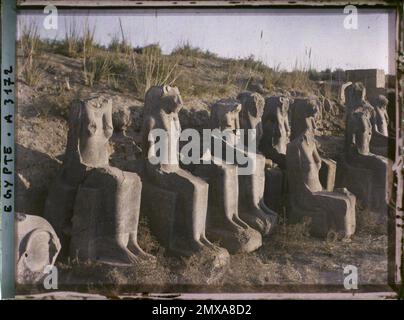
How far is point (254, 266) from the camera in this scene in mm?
5133

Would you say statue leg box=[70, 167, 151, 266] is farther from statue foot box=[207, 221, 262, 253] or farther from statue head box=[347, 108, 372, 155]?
statue head box=[347, 108, 372, 155]

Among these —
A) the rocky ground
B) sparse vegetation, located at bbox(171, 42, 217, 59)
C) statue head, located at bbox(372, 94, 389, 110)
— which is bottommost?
the rocky ground

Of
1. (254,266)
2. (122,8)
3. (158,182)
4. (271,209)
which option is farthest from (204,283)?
(122,8)

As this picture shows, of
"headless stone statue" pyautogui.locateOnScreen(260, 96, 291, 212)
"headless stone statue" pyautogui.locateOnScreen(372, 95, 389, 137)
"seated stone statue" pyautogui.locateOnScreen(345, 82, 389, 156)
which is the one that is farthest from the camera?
"headless stone statue" pyautogui.locateOnScreen(372, 95, 389, 137)

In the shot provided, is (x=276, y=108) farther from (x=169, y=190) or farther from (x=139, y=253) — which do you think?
(x=139, y=253)

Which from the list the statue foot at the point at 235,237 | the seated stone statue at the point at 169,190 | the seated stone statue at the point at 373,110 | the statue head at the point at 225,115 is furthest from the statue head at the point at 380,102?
the seated stone statue at the point at 169,190

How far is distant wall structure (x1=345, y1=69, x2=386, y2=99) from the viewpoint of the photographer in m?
6.96

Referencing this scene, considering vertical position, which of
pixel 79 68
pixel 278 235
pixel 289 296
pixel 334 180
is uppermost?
pixel 79 68

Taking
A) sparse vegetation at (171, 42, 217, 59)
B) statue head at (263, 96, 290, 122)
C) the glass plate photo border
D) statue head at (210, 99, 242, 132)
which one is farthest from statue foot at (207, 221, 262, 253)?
sparse vegetation at (171, 42, 217, 59)

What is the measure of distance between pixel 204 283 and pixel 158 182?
3.33ft

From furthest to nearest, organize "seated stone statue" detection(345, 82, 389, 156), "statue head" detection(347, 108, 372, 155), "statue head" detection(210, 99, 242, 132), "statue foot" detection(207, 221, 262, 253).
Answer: "seated stone statue" detection(345, 82, 389, 156) → "statue head" detection(347, 108, 372, 155) → "statue head" detection(210, 99, 242, 132) → "statue foot" detection(207, 221, 262, 253)

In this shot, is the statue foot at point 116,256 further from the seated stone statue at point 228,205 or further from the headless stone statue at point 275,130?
the headless stone statue at point 275,130

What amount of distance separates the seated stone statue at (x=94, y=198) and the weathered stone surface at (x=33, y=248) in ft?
0.74

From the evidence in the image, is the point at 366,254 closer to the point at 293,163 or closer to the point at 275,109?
the point at 293,163
